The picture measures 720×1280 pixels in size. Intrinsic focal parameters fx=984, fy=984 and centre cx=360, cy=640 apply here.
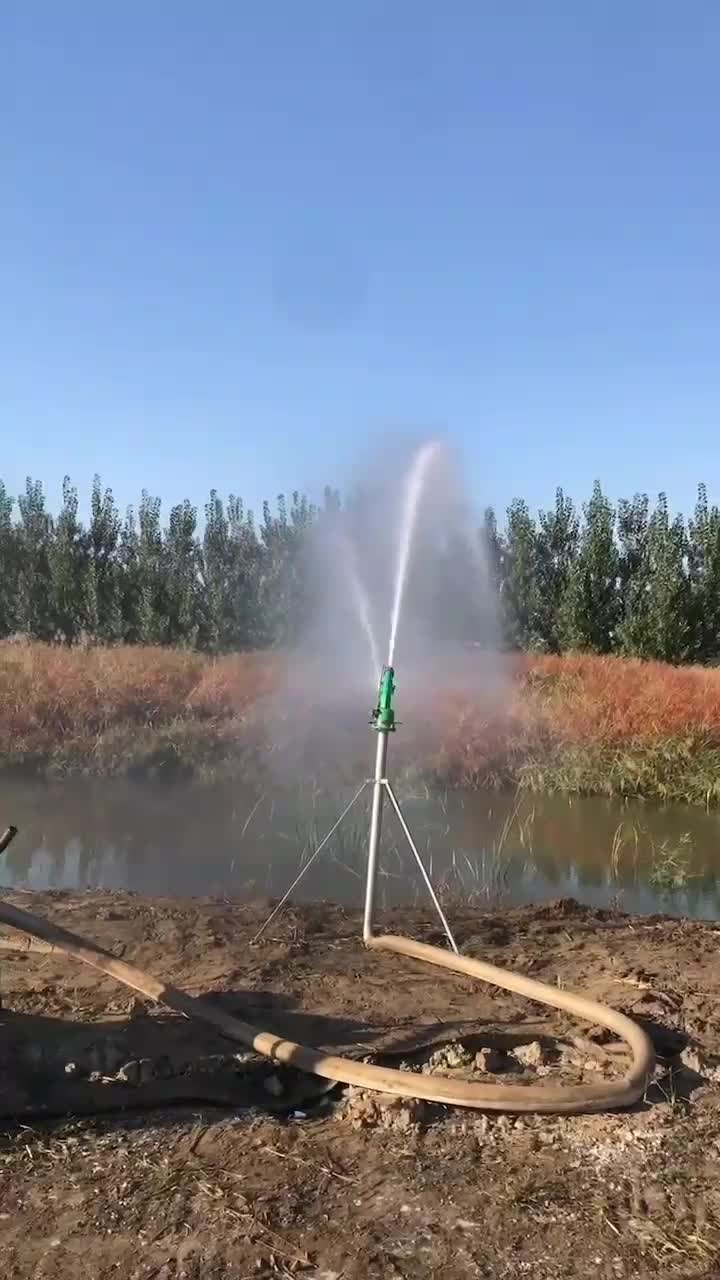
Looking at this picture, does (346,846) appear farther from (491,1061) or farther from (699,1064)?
(699,1064)

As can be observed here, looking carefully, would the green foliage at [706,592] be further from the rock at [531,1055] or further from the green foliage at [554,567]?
the rock at [531,1055]

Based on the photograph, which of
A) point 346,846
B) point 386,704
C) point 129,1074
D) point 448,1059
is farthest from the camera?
point 346,846

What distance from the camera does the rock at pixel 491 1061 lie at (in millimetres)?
4074

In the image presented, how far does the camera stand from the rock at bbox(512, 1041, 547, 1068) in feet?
13.8

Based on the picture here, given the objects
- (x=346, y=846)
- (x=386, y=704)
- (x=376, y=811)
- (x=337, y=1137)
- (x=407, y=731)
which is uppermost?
(x=386, y=704)

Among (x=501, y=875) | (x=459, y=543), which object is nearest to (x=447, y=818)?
(x=501, y=875)

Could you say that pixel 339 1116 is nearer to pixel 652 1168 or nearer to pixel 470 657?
pixel 652 1168

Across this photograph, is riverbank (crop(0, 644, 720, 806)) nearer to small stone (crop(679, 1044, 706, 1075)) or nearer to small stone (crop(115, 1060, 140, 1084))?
small stone (crop(679, 1044, 706, 1075))

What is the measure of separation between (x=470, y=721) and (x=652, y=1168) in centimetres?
1148

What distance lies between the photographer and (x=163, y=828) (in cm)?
1101

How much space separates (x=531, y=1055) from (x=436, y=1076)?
0.52 m

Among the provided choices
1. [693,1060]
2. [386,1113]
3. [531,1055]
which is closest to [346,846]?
[531,1055]

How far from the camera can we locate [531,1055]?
420 cm

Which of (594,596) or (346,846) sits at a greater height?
(594,596)
